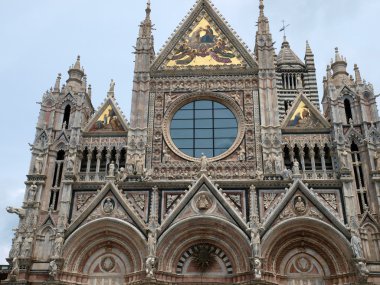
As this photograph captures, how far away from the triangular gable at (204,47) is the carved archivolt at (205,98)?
4.89 feet

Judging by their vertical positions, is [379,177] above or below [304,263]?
above

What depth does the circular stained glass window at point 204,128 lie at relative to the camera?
71.2 ft

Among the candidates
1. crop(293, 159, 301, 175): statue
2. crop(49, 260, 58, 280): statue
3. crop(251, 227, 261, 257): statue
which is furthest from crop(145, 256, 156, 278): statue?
crop(293, 159, 301, 175): statue

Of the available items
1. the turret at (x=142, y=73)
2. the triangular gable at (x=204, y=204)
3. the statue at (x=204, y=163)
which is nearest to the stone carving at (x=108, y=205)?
the triangular gable at (x=204, y=204)

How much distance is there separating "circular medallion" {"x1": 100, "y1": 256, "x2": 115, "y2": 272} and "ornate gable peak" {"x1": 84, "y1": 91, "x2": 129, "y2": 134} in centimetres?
545

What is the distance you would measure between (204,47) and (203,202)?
330 inches

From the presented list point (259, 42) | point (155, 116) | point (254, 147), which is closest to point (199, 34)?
point (259, 42)

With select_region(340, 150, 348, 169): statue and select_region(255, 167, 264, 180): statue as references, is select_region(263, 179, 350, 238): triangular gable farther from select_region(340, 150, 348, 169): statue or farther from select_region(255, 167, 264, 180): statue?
select_region(340, 150, 348, 169): statue

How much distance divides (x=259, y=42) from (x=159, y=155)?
7404 mm

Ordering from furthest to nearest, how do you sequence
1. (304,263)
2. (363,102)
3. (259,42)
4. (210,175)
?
1. (259,42)
2. (363,102)
3. (210,175)
4. (304,263)

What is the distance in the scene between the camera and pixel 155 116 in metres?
22.1

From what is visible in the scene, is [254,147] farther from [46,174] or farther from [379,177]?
[46,174]

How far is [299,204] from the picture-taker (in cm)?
1920

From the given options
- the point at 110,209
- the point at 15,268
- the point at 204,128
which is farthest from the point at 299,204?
the point at 15,268
